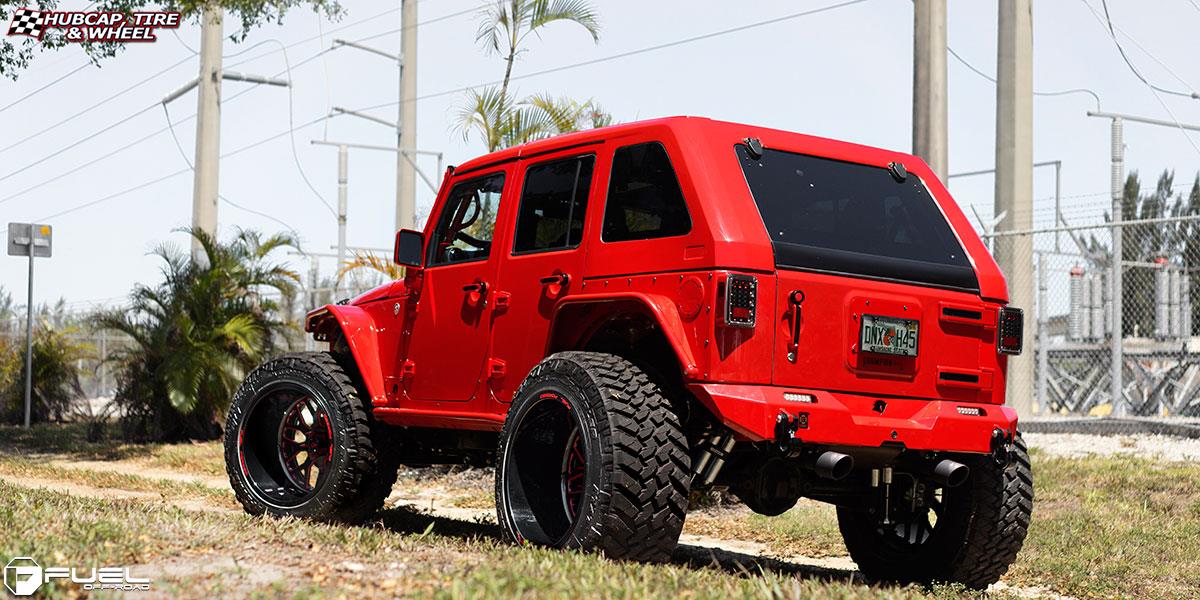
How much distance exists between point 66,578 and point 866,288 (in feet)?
12.0

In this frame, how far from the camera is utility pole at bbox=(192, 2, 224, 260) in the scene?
2345 centimetres

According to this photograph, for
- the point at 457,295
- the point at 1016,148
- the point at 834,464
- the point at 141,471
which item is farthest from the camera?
the point at 1016,148

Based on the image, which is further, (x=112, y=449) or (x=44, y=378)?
(x=44, y=378)

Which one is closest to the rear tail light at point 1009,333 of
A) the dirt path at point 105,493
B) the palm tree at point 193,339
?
the dirt path at point 105,493

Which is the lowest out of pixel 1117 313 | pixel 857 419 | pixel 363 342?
pixel 857 419

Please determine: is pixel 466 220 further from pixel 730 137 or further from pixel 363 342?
pixel 730 137

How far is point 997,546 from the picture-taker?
23.4ft

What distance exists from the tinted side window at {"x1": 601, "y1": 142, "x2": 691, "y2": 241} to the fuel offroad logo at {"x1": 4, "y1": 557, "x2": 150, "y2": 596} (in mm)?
2793

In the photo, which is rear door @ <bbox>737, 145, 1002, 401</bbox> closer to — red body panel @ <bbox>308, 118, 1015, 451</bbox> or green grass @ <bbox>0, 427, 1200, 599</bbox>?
red body panel @ <bbox>308, 118, 1015, 451</bbox>

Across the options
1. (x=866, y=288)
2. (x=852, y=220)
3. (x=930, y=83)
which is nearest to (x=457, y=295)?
(x=852, y=220)

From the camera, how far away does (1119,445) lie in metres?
14.5

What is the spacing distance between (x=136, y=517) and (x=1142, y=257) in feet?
54.7

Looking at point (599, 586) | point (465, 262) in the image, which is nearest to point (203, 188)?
point (465, 262)

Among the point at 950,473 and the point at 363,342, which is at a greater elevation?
the point at 363,342
